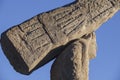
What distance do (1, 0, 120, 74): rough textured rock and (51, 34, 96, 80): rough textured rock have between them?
0.49 ft

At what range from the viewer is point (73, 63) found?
25.8ft

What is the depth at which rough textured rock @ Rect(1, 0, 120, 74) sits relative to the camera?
25.5ft

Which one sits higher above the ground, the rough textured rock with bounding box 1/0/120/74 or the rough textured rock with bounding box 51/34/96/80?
the rough textured rock with bounding box 1/0/120/74

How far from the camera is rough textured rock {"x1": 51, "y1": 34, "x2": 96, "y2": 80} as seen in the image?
785cm

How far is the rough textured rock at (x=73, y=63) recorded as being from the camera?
7.85 meters

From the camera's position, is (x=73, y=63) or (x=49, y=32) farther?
(x=49, y=32)

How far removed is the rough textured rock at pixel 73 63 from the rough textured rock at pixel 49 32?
149 millimetres

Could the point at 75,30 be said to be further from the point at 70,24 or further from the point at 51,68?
the point at 51,68

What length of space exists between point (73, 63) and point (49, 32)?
699mm

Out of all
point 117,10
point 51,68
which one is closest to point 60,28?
point 51,68

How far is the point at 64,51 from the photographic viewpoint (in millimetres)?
8031

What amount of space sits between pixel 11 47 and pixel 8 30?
30 cm

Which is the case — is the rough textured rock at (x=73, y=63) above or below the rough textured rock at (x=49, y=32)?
below

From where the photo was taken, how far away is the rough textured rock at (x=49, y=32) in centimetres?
778
